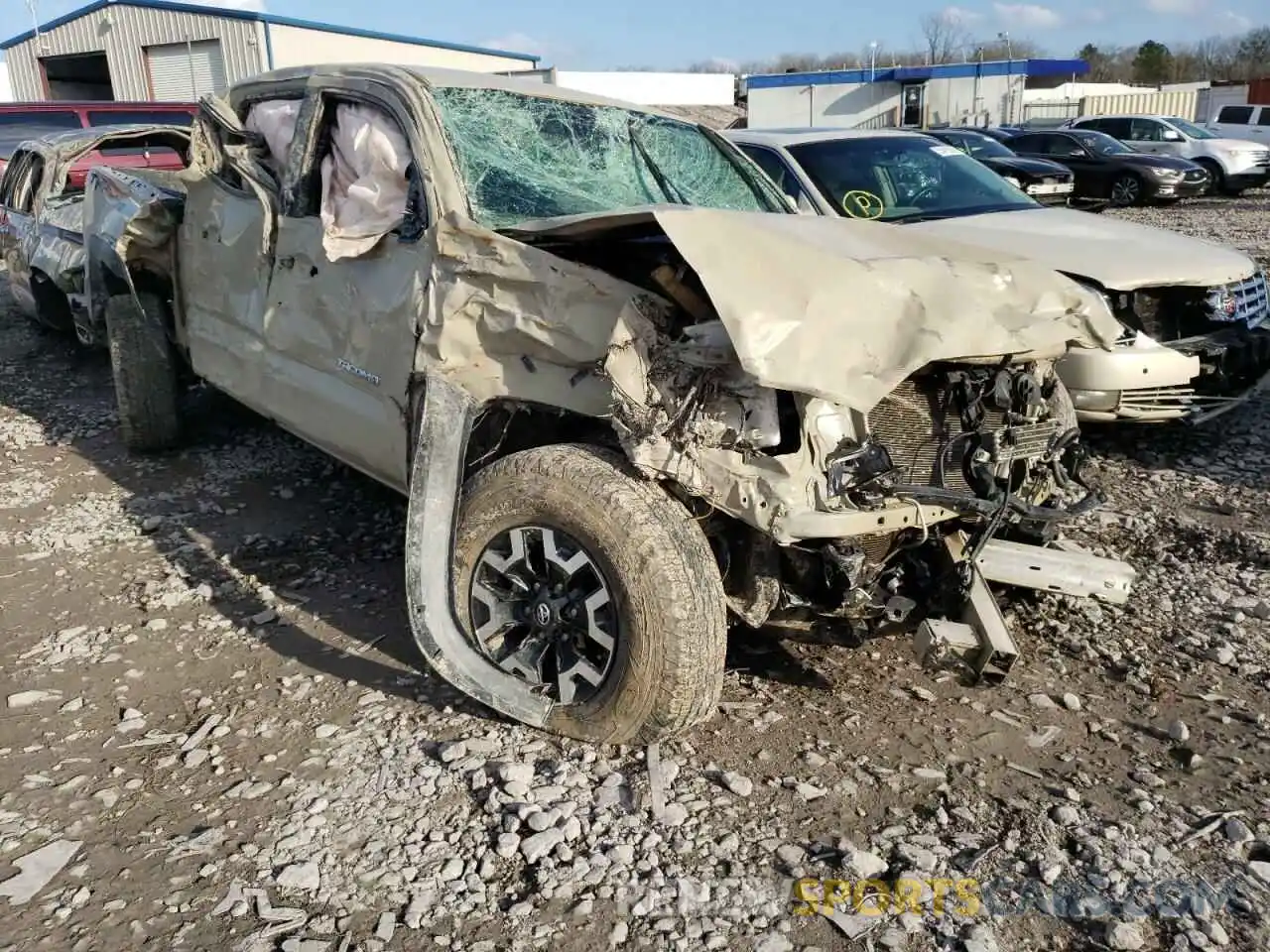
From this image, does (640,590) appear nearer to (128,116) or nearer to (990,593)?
(990,593)

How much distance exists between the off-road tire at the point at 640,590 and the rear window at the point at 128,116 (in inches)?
465

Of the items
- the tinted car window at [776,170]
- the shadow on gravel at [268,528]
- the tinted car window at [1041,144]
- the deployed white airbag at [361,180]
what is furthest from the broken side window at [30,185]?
the tinted car window at [1041,144]

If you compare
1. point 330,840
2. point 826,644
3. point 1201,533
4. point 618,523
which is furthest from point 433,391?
point 1201,533

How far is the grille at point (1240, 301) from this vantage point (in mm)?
5617

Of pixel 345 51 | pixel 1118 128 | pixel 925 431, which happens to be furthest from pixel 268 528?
pixel 345 51

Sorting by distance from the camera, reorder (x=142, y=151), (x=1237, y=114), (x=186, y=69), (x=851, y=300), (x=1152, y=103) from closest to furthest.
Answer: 1. (x=851, y=300)
2. (x=142, y=151)
3. (x=1237, y=114)
4. (x=186, y=69)
5. (x=1152, y=103)

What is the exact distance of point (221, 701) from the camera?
3.52 m

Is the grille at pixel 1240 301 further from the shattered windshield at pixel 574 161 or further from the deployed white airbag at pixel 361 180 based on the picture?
the deployed white airbag at pixel 361 180

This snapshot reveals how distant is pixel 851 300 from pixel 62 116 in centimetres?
1283

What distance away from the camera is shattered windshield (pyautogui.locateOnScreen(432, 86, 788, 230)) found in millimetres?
3760

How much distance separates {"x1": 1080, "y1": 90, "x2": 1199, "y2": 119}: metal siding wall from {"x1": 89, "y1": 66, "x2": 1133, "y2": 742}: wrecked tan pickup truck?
43663 mm

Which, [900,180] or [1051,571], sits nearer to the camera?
[1051,571]

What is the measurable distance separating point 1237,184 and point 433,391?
2212 cm

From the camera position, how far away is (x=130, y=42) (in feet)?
98.6
